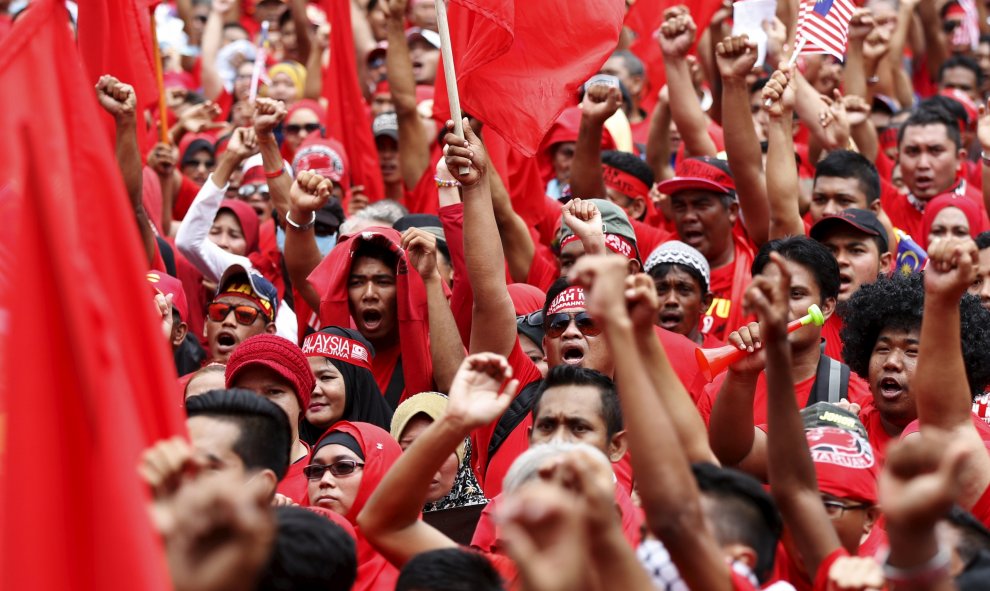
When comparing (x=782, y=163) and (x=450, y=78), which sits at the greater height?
(x=450, y=78)

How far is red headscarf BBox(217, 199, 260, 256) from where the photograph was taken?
7.67 metres

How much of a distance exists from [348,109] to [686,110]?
7.80 feet

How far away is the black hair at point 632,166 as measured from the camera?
25.0ft

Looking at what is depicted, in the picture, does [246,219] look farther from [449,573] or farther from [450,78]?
[449,573]

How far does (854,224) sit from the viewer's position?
625 cm

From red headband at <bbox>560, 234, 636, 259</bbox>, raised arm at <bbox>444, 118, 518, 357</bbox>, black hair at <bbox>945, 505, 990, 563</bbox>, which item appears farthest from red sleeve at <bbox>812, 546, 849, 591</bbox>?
red headband at <bbox>560, 234, 636, 259</bbox>

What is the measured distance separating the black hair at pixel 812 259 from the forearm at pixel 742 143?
2.04 feet

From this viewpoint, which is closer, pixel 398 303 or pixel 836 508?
pixel 836 508

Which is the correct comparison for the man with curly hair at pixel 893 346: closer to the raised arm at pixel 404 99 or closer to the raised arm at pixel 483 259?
the raised arm at pixel 483 259

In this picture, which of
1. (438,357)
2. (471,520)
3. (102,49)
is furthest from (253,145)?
(471,520)

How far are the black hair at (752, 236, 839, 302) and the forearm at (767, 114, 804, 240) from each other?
1.57 feet

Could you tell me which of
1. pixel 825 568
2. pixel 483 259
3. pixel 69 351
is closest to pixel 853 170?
pixel 483 259

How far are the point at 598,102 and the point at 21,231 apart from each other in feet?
13.0

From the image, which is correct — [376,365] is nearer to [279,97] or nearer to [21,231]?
[21,231]
